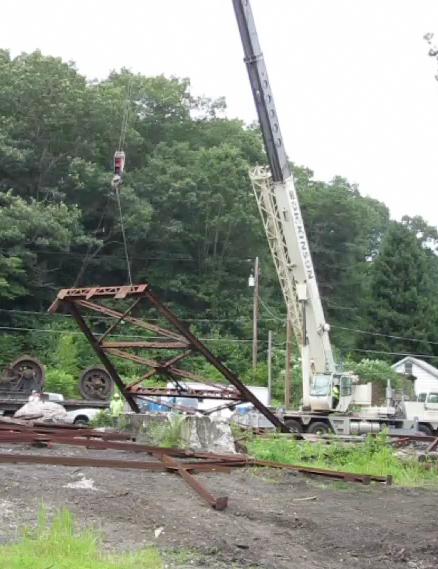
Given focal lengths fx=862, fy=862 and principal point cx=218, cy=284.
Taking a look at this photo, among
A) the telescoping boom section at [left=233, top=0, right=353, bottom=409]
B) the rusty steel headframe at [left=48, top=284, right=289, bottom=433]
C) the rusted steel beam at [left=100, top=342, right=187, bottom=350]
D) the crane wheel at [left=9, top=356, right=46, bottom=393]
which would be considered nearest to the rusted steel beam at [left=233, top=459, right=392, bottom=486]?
the rusty steel headframe at [left=48, top=284, right=289, bottom=433]

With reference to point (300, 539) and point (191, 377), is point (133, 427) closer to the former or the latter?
point (191, 377)

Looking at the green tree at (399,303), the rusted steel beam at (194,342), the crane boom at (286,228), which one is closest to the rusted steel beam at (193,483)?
A: the rusted steel beam at (194,342)

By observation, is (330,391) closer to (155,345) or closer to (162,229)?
(155,345)

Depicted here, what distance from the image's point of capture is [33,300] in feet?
171

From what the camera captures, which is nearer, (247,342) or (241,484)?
(241,484)

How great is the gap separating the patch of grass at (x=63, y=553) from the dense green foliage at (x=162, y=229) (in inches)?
1383

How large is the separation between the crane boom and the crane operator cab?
258 millimetres

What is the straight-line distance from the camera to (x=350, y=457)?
57.0ft

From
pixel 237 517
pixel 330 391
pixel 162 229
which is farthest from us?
pixel 162 229

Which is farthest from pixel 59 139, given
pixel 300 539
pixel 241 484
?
pixel 300 539

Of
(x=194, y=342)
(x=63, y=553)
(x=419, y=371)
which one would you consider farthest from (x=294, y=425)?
(x=419, y=371)

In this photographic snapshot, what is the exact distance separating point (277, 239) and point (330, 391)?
5.36 metres

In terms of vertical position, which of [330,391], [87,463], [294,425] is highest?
[87,463]

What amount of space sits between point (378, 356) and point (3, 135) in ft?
103
